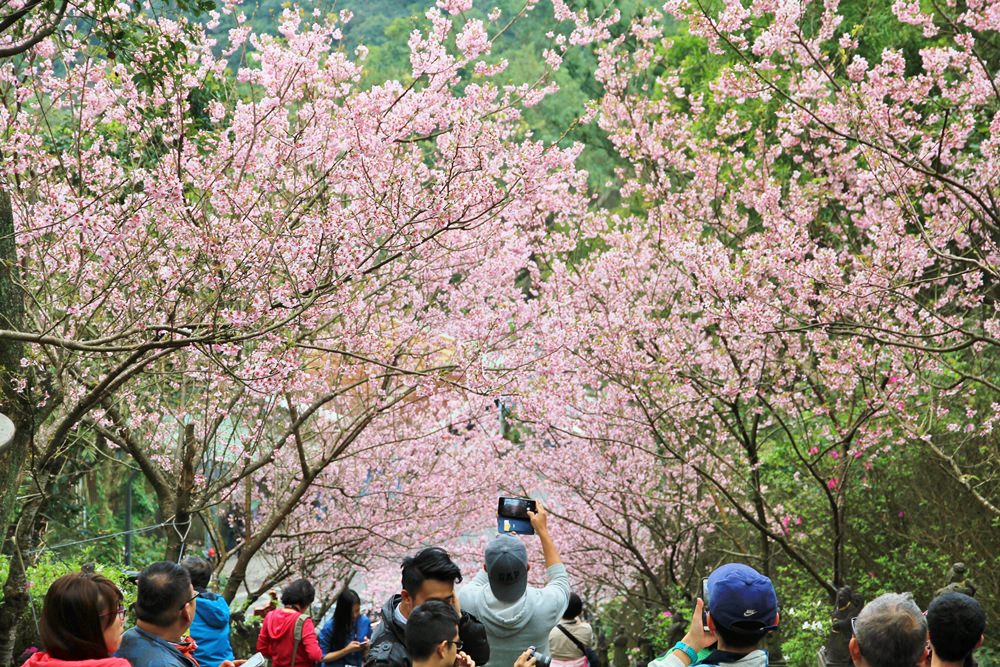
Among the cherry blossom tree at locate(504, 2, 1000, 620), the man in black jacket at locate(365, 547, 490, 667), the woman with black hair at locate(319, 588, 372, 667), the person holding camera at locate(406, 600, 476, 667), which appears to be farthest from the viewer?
the cherry blossom tree at locate(504, 2, 1000, 620)

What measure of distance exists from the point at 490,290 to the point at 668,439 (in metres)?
2.75

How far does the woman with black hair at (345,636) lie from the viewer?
19.6 ft

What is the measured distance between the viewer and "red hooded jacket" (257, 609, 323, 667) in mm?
5719

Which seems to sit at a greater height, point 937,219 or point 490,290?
point 490,290

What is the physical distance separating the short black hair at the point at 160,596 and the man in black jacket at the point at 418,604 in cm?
63

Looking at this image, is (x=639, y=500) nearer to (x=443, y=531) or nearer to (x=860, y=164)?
(x=443, y=531)

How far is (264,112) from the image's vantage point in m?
6.86

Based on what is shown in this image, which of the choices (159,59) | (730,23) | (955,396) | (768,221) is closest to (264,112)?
(159,59)

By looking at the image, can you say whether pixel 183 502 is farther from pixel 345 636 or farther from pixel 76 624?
pixel 76 624

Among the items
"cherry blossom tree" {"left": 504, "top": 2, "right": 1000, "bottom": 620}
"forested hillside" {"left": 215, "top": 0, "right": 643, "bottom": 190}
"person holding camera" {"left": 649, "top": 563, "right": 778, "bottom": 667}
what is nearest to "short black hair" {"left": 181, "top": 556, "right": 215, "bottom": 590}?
"person holding camera" {"left": 649, "top": 563, "right": 778, "bottom": 667}

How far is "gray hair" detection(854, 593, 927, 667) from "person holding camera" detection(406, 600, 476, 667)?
113cm

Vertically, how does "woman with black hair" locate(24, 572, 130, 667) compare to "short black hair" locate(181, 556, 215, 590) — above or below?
below

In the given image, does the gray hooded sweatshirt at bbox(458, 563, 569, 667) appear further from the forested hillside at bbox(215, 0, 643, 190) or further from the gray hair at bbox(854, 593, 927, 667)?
the forested hillside at bbox(215, 0, 643, 190)

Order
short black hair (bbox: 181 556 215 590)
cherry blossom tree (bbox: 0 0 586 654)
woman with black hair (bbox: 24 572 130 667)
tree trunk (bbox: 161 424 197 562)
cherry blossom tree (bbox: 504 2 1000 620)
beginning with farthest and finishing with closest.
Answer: tree trunk (bbox: 161 424 197 562), cherry blossom tree (bbox: 504 2 1000 620), cherry blossom tree (bbox: 0 0 586 654), short black hair (bbox: 181 556 215 590), woman with black hair (bbox: 24 572 130 667)
